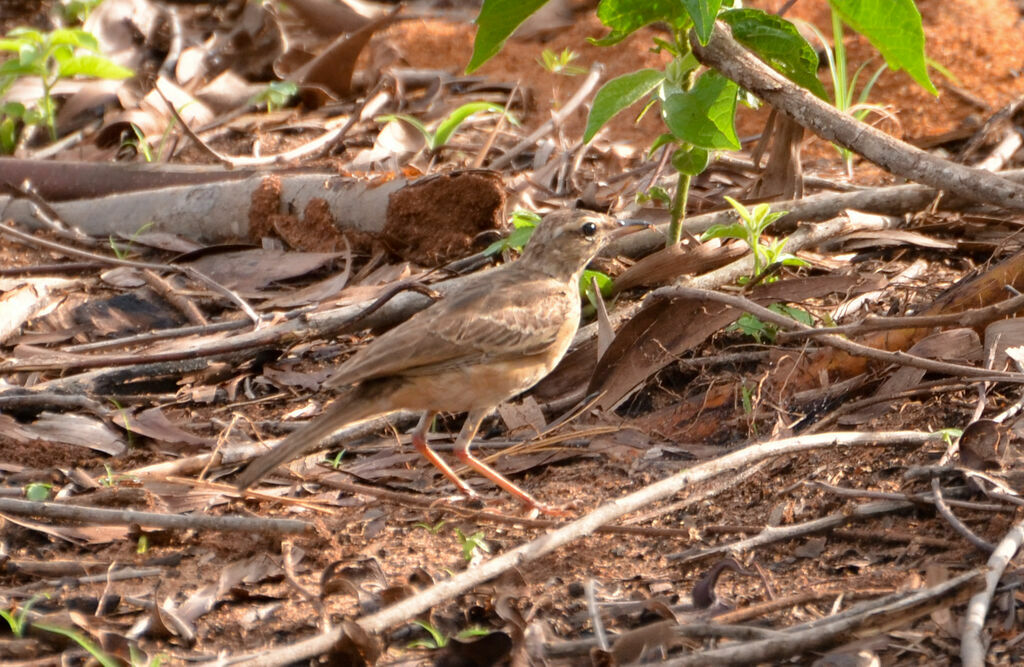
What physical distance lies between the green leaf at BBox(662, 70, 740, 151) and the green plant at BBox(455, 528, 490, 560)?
189cm

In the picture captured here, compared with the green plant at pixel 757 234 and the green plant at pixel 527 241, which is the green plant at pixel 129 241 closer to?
the green plant at pixel 527 241

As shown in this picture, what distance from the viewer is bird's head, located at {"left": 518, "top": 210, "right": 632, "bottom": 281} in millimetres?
6125

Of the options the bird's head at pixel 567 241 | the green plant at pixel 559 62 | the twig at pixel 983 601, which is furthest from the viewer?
the green plant at pixel 559 62

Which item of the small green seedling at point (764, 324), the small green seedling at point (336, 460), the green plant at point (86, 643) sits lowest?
the small green seedling at point (336, 460)

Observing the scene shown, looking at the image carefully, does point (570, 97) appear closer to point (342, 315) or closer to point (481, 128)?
point (481, 128)

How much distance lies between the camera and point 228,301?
723cm

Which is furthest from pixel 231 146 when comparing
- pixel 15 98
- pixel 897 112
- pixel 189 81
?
pixel 897 112

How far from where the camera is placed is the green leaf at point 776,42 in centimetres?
517

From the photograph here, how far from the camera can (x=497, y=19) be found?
17.1 ft

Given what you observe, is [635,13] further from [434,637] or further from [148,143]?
[148,143]

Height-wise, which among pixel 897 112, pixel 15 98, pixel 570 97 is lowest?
pixel 15 98

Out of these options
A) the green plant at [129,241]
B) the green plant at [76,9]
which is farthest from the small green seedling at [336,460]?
the green plant at [76,9]

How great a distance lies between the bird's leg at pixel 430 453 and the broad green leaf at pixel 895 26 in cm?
260

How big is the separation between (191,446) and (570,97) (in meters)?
5.34
